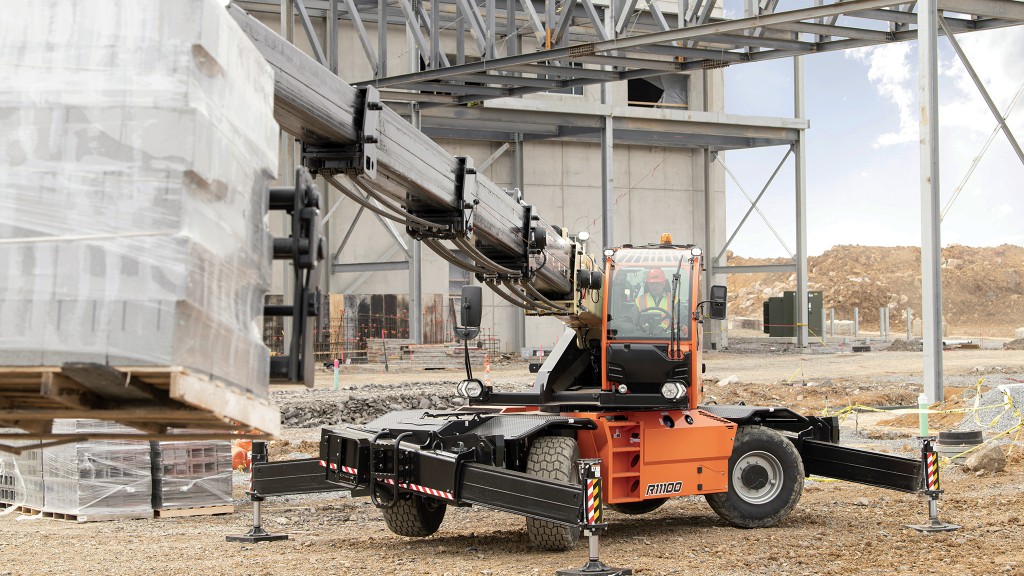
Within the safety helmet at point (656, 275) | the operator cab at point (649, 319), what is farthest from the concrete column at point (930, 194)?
the safety helmet at point (656, 275)

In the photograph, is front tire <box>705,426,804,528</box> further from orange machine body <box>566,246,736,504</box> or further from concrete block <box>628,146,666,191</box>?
concrete block <box>628,146,666,191</box>

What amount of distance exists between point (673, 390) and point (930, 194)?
9.62 metres

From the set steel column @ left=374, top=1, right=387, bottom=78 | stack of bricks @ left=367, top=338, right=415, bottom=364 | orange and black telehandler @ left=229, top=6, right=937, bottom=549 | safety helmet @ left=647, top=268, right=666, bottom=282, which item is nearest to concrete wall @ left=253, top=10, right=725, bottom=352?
stack of bricks @ left=367, top=338, right=415, bottom=364

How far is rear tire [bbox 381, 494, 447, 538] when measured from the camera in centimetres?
987

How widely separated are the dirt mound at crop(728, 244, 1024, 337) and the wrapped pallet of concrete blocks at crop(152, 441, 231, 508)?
208ft

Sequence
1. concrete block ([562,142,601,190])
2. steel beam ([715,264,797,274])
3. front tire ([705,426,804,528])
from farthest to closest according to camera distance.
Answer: concrete block ([562,142,601,190]) < steel beam ([715,264,797,274]) < front tire ([705,426,804,528])

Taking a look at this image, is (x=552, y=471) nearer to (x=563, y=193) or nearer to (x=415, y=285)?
(x=415, y=285)

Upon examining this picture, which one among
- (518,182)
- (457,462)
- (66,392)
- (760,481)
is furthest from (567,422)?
(518,182)

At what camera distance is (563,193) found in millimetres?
38156

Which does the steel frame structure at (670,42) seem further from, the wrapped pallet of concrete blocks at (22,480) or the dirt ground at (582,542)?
the wrapped pallet of concrete blocks at (22,480)

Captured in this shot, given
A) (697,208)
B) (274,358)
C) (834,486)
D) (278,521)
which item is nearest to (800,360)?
(697,208)

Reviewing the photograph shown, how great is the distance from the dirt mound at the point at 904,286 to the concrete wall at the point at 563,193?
3471 centimetres

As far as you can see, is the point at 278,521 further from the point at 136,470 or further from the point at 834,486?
the point at 834,486

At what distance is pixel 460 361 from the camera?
32.4 m
